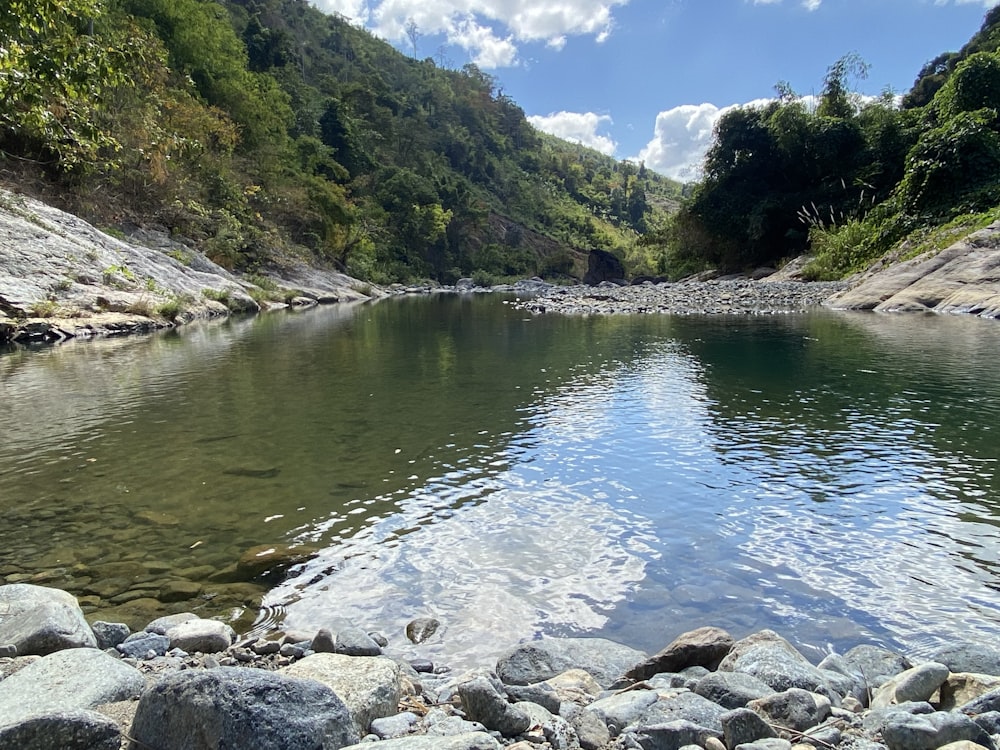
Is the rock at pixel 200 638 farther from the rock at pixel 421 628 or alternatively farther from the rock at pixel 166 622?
the rock at pixel 421 628

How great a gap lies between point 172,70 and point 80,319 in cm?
3390

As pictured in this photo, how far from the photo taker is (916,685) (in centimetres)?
328

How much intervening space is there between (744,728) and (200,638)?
3139 millimetres

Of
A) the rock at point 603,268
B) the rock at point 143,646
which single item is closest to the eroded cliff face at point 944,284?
the rock at point 143,646

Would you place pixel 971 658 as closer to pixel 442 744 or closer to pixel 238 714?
pixel 442 744

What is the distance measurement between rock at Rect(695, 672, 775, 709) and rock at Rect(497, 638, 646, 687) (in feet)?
2.13

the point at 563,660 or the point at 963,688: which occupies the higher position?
the point at 963,688

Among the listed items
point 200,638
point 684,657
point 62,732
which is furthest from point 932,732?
point 200,638

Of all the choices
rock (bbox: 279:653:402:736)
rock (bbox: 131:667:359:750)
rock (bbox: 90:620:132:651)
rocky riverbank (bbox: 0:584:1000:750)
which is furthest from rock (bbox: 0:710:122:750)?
rock (bbox: 90:620:132:651)

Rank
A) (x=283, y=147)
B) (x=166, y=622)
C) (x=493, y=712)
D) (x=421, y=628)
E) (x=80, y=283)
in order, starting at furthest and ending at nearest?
(x=283, y=147), (x=80, y=283), (x=421, y=628), (x=166, y=622), (x=493, y=712)

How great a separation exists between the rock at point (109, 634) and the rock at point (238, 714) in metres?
1.65

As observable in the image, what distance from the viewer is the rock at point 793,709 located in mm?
3041

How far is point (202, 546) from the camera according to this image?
5.96 metres

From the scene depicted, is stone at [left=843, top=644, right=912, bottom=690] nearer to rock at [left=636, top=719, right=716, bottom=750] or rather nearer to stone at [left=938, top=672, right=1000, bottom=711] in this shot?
stone at [left=938, top=672, right=1000, bottom=711]
